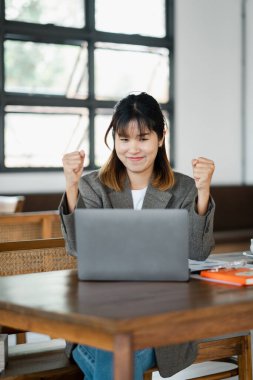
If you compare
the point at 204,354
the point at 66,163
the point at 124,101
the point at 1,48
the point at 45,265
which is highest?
the point at 1,48

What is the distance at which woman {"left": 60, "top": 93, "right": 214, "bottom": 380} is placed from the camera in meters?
2.44

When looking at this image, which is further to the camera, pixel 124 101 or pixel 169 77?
pixel 169 77

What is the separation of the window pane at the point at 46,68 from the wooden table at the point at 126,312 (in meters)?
4.76

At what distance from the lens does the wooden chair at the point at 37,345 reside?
220cm

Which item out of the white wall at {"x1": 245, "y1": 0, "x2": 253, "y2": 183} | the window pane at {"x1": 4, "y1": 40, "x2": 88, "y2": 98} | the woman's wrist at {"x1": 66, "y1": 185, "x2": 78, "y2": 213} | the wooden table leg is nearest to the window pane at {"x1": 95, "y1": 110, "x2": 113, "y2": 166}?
the window pane at {"x1": 4, "y1": 40, "x2": 88, "y2": 98}

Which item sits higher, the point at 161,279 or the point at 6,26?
the point at 6,26

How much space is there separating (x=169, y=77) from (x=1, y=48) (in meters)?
1.83

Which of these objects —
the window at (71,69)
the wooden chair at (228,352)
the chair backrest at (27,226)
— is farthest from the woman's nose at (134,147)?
the window at (71,69)

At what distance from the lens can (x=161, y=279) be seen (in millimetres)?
2064

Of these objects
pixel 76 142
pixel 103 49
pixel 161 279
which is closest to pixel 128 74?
pixel 103 49

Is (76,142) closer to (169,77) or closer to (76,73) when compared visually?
(76,73)

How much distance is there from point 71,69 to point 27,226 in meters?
3.13

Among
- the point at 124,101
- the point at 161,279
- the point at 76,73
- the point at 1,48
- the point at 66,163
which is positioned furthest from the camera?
the point at 76,73

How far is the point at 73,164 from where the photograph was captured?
2396 mm
